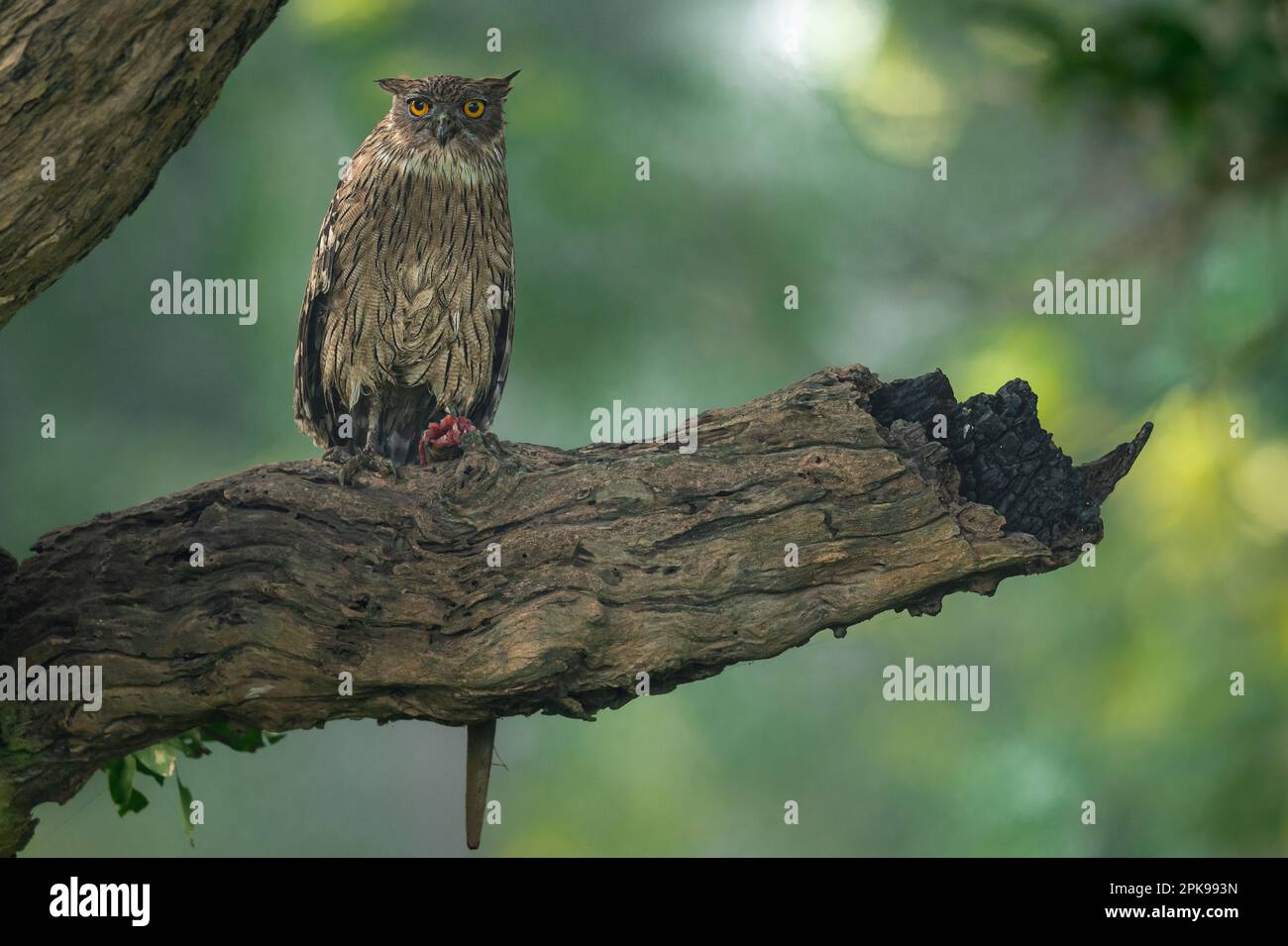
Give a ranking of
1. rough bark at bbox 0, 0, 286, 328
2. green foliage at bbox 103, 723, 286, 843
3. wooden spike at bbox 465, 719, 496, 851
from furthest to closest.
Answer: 1. green foliage at bbox 103, 723, 286, 843
2. wooden spike at bbox 465, 719, 496, 851
3. rough bark at bbox 0, 0, 286, 328

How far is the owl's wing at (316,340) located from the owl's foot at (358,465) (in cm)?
94

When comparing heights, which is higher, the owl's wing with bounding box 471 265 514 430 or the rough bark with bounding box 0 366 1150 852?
the owl's wing with bounding box 471 265 514 430

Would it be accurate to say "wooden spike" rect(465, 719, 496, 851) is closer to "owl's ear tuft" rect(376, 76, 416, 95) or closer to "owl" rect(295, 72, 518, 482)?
"owl" rect(295, 72, 518, 482)

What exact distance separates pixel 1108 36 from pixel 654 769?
161 inches

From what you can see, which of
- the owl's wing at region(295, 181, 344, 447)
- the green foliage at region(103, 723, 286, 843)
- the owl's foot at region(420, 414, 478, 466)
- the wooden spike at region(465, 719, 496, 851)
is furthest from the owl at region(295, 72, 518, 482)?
the wooden spike at region(465, 719, 496, 851)

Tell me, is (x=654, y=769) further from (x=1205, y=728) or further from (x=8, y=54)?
(x=8, y=54)

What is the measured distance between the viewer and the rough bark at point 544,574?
2.74 m

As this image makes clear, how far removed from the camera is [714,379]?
254 inches

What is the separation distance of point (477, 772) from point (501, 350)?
1.48 m

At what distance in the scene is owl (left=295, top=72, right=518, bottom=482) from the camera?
3.86 meters

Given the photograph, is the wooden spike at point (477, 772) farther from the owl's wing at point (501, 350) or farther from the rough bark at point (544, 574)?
the owl's wing at point (501, 350)

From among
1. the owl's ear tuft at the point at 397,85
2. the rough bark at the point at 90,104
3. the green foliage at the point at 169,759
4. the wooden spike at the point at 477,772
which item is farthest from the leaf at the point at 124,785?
the owl's ear tuft at the point at 397,85

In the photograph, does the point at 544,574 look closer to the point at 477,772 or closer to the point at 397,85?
the point at 477,772

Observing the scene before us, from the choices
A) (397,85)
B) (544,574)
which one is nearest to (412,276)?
(397,85)
